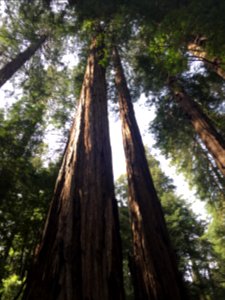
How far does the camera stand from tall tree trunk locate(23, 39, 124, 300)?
131 centimetres

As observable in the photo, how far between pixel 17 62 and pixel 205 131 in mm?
8203

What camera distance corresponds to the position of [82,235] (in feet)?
5.18

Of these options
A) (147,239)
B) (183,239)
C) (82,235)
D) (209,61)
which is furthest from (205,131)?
(183,239)

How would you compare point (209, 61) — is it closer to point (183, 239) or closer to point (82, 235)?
point (82, 235)

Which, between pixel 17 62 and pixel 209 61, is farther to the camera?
pixel 17 62

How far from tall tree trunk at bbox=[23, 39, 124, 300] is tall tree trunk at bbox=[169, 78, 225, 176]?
5152mm

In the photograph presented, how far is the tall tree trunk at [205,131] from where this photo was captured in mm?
6607

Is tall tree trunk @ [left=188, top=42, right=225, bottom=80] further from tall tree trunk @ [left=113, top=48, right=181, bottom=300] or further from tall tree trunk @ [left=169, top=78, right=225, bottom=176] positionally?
tall tree trunk @ [left=113, top=48, right=181, bottom=300]

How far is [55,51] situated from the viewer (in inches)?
449

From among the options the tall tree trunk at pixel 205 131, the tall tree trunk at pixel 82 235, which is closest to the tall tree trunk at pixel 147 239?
the tall tree trunk at pixel 82 235

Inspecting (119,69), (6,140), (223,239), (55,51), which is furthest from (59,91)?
(223,239)

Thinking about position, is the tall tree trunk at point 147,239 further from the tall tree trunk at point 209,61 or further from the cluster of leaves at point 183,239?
the cluster of leaves at point 183,239

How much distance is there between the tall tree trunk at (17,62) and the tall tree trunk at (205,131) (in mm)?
6654

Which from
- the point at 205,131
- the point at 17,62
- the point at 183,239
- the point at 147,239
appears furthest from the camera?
the point at 183,239
